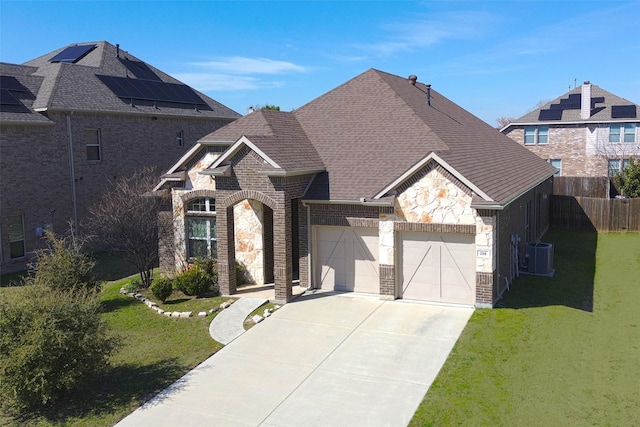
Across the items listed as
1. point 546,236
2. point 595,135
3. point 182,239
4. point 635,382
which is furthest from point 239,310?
point 595,135

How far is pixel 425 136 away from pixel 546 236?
11.8 metres

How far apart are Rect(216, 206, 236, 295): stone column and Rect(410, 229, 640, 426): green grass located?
7.61 meters

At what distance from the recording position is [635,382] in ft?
38.3

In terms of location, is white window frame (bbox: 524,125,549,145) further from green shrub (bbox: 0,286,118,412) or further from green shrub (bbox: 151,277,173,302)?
green shrub (bbox: 0,286,118,412)

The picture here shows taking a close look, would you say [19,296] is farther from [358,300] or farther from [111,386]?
[358,300]

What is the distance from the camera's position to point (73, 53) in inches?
1238

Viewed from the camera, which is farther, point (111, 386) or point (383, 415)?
point (111, 386)

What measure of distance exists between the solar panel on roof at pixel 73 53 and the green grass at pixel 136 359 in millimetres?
17057

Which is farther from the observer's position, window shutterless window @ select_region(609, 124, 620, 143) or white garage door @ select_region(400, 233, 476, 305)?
window shutterless window @ select_region(609, 124, 620, 143)

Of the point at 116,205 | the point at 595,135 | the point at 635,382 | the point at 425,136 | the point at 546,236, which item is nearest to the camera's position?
the point at 635,382

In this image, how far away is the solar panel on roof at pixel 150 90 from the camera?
2881 centimetres

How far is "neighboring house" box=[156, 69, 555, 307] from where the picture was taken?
16.5 m

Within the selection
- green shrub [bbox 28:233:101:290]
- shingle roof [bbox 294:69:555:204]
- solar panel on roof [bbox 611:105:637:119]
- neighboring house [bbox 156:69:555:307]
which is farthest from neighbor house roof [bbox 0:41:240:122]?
solar panel on roof [bbox 611:105:637:119]

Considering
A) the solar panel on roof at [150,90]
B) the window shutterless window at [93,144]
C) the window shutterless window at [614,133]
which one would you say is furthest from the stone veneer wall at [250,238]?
the window shutterless window at [614,133]
